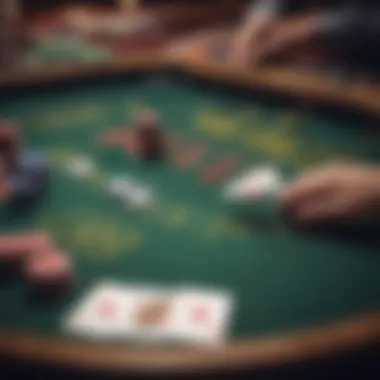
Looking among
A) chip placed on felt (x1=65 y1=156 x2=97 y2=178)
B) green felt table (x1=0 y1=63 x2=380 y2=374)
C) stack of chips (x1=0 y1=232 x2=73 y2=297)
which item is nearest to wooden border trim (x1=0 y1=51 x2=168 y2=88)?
green felt table (x1=0 y1=63 x2=380 y2=374)

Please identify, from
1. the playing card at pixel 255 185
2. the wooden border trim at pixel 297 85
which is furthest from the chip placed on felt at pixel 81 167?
the wooden border trim at pixel 297 85

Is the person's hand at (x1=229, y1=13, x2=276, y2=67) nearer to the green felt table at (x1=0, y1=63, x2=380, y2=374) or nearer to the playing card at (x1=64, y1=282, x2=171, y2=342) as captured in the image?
the green felt table at (x1=0, y1=63, x2=380, y2=374)

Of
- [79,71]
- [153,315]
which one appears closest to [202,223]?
[153,315]

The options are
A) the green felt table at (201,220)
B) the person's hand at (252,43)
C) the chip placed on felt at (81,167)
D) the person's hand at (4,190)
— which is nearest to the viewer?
the green felt table at (201,220)

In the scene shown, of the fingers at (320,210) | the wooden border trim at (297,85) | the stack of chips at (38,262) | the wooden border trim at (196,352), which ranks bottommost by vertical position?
the wooden border trim at (196,352)

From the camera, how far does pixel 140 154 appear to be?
1756 mm

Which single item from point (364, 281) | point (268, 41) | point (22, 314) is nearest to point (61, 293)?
point (22, 314)

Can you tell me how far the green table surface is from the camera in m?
1.26

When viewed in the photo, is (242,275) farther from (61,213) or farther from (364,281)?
(61,213)

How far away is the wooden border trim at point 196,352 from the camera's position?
43.9 inches

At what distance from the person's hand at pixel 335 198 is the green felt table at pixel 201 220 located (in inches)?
1.2

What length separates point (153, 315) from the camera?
4.02ft

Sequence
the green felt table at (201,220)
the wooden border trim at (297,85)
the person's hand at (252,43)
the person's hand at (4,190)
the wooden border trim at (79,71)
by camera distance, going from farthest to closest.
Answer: the person's hand at (252,43) → the wooden border trim at (79,71) → the wooden border trim at (297,85) → the person's hand at (4,190) → the green felt table at (201,220)

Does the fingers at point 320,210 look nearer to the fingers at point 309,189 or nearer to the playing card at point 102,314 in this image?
the fingers at point 309,189
